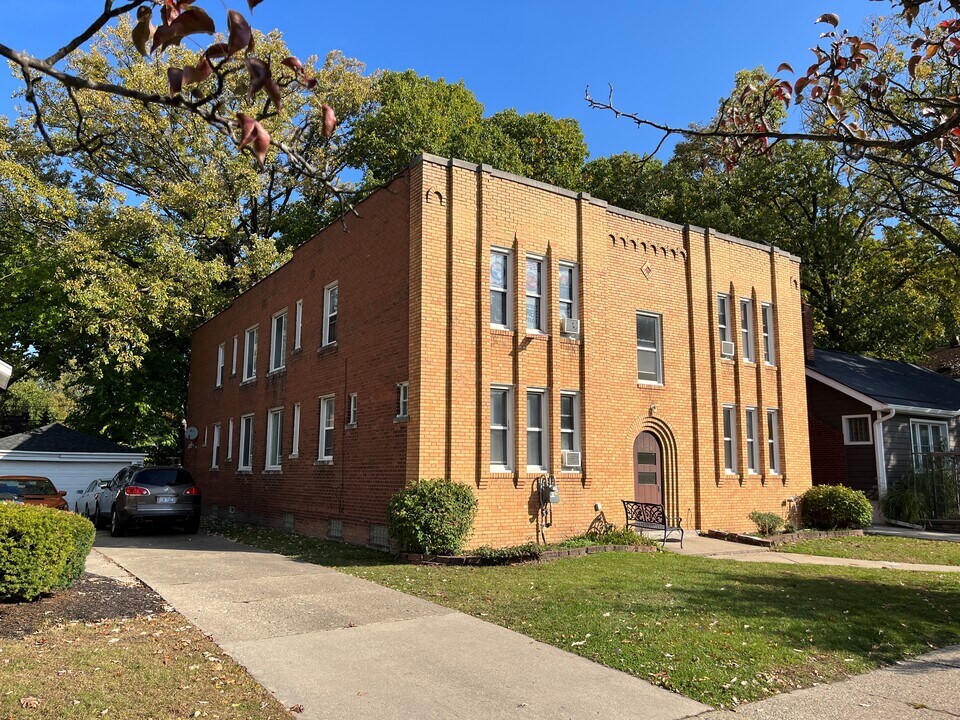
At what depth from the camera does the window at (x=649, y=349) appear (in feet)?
54.1

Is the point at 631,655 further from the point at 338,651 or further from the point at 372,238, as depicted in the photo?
the point at 372,238

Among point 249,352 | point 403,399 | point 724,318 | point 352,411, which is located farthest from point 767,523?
point 249,352

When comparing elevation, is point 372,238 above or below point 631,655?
above

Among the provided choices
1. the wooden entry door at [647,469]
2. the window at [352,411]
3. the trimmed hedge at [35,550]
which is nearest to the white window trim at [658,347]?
the wooden entry door at [647,469]

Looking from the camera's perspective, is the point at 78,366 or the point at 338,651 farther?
the point at 78,366

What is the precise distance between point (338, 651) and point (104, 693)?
2024mm

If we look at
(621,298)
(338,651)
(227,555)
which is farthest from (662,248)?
(338,651)

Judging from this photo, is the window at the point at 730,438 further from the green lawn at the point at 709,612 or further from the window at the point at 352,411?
the window at the point at 352,411

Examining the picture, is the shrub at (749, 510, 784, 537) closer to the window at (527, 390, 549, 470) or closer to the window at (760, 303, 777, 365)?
the window at (760, 303, 777, 365)

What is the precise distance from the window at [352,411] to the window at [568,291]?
486 cm

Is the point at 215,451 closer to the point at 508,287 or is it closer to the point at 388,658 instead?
the point at 508,287

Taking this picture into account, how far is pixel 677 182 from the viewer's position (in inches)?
1286

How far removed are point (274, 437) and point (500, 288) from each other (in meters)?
9.16

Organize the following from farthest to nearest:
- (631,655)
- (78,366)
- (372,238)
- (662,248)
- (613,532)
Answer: (78,366), (662,248), (372,238), (613,532), (631,655)
